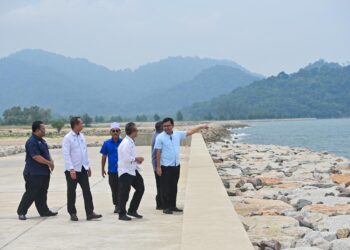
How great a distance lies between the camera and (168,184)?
30.8 feet

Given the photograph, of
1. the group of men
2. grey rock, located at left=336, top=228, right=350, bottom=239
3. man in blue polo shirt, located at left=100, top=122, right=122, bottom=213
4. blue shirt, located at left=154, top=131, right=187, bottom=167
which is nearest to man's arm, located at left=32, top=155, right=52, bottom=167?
the group of men

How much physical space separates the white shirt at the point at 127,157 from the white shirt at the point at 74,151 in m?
0.57

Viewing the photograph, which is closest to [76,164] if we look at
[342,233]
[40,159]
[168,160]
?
[40,159]

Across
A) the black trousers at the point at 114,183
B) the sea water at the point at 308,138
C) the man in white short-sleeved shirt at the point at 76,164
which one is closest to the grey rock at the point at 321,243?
the man in white short-sleeved shirt at the point at 76,164

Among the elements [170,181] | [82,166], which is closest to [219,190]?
[170,181]

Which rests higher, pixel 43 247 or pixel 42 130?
pixel 42 130

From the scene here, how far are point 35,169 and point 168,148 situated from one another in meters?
2.05

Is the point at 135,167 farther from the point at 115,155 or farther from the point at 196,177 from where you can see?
the point at 196,177

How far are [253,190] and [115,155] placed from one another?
5.49m

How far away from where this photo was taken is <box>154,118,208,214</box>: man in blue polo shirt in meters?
9.27

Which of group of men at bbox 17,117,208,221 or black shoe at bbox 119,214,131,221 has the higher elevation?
group of men at bbox 17,117,208,221

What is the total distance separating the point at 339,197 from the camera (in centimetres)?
1291

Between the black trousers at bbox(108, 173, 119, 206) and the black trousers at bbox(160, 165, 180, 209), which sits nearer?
the black trousers at bbox(160, 165, 180, 209)

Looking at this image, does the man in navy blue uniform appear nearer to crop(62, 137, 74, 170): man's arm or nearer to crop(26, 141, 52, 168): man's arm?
crop(26, 141, 52, 168): man's arm
